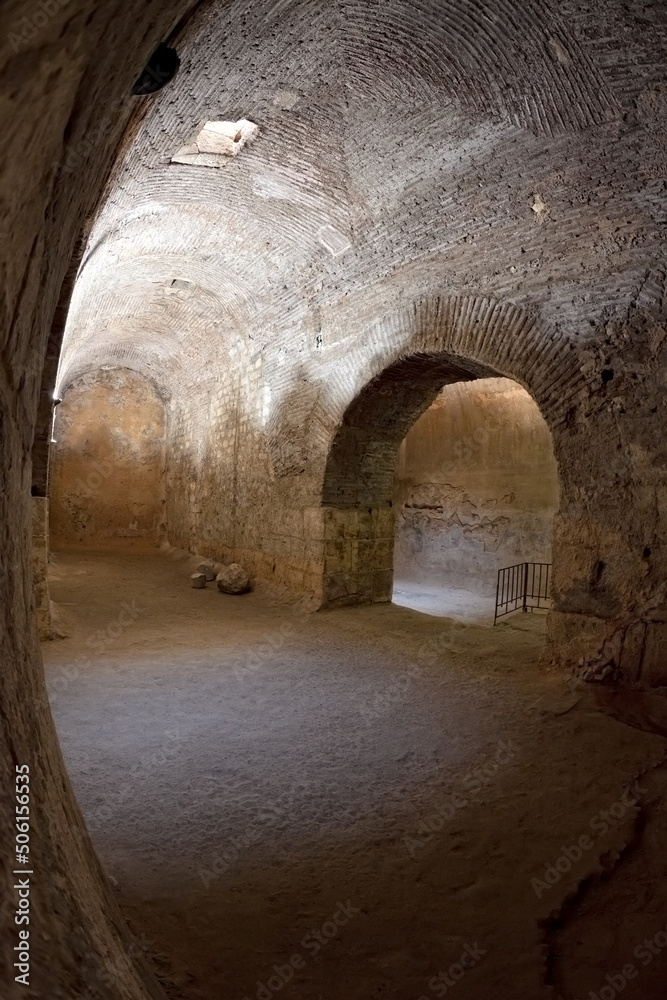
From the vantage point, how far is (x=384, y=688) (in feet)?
15.9

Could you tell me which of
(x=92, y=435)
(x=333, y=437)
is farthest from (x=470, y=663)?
(x=92, y=435)

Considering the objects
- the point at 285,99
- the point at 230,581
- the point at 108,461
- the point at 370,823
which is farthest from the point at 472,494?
the point at 370,823

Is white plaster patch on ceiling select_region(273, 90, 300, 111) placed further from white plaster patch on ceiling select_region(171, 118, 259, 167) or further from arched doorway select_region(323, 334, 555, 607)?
arched doorway select_region(323, 334, 555, 607)

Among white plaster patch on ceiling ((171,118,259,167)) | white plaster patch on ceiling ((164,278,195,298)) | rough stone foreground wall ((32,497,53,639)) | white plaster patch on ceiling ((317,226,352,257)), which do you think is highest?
white plaster patch on ceiling ((171,118,259,167))

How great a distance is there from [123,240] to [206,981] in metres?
6.81

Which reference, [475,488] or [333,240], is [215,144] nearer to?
[333,240]

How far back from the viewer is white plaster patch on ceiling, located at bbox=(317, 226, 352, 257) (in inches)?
260

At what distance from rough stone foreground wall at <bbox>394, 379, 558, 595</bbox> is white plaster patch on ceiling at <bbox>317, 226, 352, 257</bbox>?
4939mm

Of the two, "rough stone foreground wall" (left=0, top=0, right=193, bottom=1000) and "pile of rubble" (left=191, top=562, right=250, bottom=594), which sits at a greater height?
"rough stone foreground wall" (left=0, top=0, right=193, bottom=1000)

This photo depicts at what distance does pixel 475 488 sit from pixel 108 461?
8779mm

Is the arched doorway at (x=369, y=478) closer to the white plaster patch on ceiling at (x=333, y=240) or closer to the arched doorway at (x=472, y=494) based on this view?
the white plaster patch on ceiling at (x=333, y=240)

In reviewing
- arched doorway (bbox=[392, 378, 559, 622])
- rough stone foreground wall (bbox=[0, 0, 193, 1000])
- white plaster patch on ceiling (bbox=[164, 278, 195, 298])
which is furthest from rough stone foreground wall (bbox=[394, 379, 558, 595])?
rough stone foreground wall (bbox=[0, 0, 193, 1000])

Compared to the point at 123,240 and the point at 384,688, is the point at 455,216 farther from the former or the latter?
the point at 384,688

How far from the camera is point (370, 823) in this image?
2.87 meters
